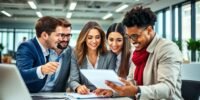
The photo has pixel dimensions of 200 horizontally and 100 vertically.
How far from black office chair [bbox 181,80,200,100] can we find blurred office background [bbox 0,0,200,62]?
13.7 feet

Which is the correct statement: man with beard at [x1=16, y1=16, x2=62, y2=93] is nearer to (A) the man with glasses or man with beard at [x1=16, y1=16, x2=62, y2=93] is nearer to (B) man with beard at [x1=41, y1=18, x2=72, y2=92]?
(B) man with beard at [x1=41, y1=18, x2=72, y2=92]

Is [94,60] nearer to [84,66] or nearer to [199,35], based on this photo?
[84,66]

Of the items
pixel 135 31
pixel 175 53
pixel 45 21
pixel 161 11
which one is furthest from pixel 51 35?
pixel 161 11

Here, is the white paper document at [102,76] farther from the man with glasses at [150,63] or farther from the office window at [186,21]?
the office window at [186,21]

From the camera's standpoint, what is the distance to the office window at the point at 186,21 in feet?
32.6

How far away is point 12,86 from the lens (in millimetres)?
879

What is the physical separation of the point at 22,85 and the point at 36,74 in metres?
1.12

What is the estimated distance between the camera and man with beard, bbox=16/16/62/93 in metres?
2.05

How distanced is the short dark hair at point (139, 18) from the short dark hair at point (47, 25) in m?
0.73

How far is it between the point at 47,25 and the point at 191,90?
1209 millimetres

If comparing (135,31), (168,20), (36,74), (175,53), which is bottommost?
(36,74)

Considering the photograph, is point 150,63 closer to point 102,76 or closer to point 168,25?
point 102,76

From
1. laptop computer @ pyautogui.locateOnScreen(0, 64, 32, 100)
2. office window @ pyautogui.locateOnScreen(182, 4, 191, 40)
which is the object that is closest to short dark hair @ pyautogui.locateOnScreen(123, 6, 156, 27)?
laptop computer @ pyautogui.locateOnScreen(0, 64, 32, 100)

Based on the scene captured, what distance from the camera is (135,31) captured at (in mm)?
1854
